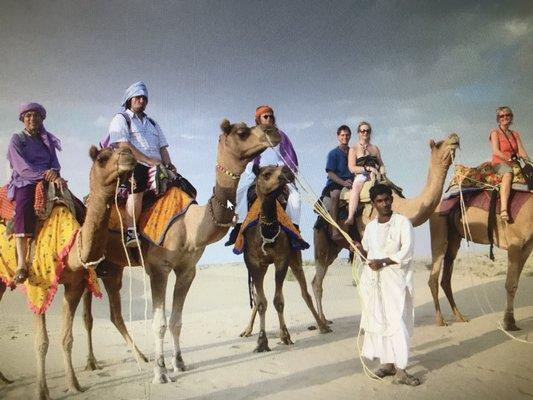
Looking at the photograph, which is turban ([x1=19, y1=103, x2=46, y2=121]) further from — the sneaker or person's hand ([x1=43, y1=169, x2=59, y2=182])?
the sneaker

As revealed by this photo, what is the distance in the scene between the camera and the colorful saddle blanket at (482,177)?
713 cm

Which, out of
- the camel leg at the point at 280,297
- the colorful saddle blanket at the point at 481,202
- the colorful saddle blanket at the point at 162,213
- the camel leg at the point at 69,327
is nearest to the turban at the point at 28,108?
the colorful saddle blanket at the point at 162,213

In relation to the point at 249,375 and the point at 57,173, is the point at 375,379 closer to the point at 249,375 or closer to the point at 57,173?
the point at 249,375

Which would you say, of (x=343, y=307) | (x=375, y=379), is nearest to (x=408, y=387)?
(x=375, y=379)

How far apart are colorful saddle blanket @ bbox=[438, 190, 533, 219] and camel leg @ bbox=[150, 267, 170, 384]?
210 inches

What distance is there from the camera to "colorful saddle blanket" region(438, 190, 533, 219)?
695 centimetres

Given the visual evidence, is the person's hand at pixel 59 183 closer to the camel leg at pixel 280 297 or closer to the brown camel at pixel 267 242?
the brown camel at pixel 267 242

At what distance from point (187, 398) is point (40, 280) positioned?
2167 mm

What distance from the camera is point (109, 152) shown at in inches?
179

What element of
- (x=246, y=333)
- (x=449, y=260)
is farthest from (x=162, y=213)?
(x=449, y=260)

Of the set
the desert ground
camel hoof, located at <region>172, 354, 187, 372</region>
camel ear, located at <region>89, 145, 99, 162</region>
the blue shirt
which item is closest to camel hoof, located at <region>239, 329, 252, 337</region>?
the desert ground

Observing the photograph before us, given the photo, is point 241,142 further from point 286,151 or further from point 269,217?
point 286,151

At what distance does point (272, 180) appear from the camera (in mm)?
6059

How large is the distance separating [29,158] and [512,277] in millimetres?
7400
